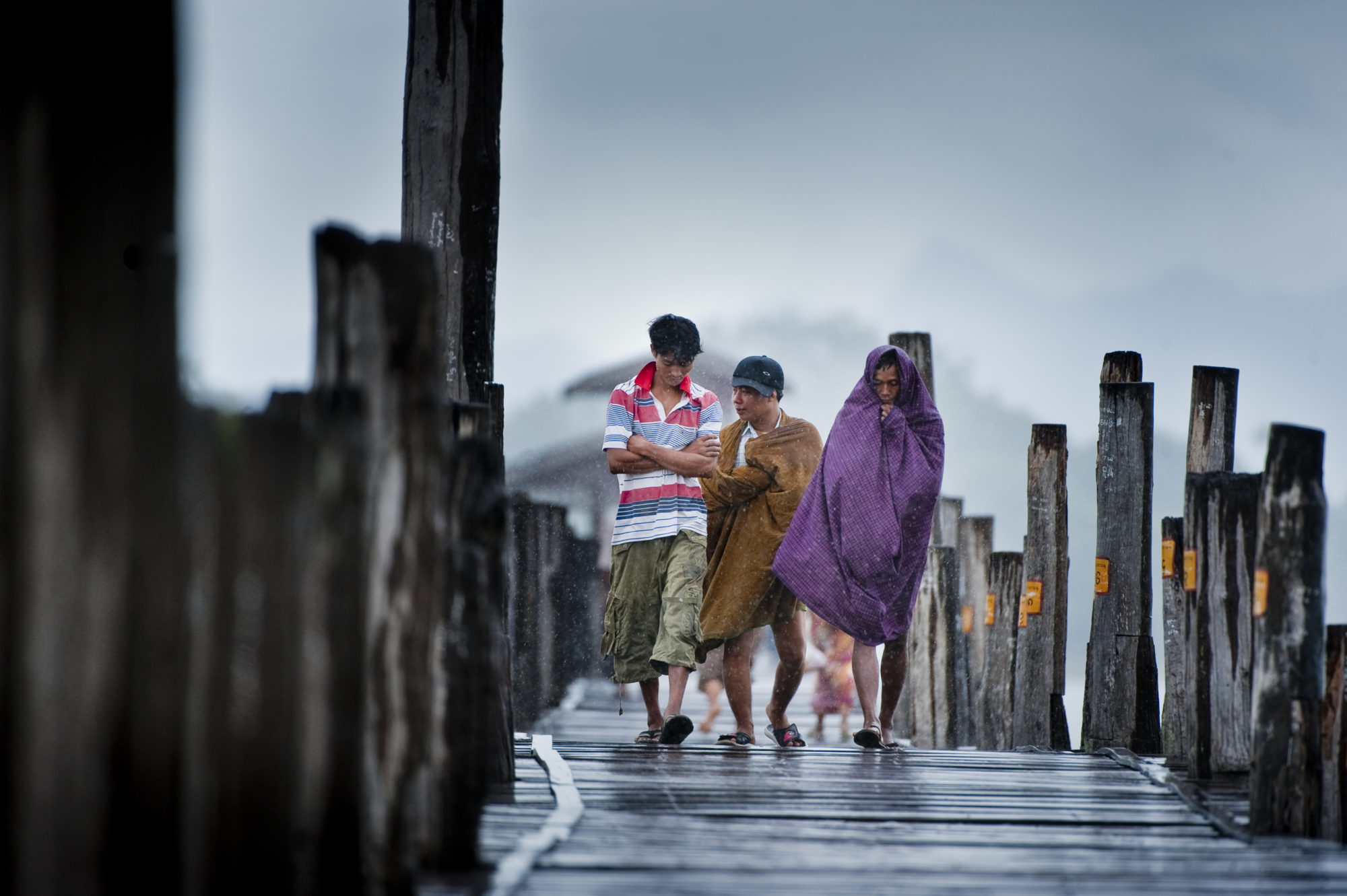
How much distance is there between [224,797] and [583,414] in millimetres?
26202

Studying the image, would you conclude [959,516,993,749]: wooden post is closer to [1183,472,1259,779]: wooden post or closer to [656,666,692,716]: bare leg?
[656,666,692,716]: bare leg

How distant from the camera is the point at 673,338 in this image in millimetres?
7125

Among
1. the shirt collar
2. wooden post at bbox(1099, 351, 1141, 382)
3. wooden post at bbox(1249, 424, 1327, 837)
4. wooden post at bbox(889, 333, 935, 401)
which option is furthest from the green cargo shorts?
wooden post at bbox(889, 333, 935, 401)

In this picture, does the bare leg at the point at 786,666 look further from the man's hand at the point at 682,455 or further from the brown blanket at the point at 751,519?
the man's hand at the point at 682,455

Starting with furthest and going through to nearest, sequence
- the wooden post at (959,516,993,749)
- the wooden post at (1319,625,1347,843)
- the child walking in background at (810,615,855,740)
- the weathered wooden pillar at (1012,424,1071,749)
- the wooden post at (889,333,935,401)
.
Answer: the child walking in background at (810,615,855,740) < the wooden post at (959,516,993,749) < the wooden post at (889,333,935,401) < the weathered wooden pillar at (1012,424,1071,749) < the wooden post at (1319,625,1347,843)

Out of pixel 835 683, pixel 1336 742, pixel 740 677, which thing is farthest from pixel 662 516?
pixel 835 683

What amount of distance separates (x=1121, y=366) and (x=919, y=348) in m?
1.90

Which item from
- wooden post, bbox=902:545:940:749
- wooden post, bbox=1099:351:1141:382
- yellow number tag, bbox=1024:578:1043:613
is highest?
wooden post, bbox=1099:351:1141:382

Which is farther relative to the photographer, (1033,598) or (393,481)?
(1033,598)

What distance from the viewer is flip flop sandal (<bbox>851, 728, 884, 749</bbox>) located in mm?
7223

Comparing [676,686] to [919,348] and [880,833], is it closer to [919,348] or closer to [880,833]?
[880,833]

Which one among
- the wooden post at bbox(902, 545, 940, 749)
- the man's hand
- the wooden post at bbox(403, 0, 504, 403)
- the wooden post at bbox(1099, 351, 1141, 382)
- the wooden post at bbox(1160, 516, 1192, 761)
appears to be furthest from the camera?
the wooden post at bbox(902, 545, 940, 749)

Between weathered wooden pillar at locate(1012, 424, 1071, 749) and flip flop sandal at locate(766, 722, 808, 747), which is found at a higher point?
weathered wooden pillar at locate(1012, 424, 1071, 749)

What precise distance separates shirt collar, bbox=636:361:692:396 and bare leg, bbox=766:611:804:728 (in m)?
1.10
